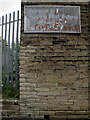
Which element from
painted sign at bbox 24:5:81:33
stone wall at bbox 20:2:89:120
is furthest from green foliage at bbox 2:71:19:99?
painted sign at bbox 24:5:81:33

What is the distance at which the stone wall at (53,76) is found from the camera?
3184mm

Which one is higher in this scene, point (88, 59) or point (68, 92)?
point (88, 59)

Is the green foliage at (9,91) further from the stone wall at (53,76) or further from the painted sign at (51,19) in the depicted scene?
the painted sign at (51,19)

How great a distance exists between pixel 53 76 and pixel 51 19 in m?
1.38

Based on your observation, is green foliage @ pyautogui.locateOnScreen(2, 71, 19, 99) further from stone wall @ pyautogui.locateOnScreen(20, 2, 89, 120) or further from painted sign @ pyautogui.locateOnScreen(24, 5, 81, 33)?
painted sign @ pyautogui.locateOnScreen(24, 5, 81, 33)

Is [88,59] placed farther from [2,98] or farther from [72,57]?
[2,98]

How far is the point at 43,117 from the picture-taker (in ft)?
10.4

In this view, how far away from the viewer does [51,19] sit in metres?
3.28

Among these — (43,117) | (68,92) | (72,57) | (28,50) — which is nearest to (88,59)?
(72,57)

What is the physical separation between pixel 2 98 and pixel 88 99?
205 cm

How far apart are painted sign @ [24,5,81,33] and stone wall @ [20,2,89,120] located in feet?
0.45

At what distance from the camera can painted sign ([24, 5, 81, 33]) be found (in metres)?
3.24

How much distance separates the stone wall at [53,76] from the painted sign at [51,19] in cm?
14

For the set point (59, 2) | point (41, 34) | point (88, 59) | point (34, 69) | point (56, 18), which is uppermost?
A: point (59, 2)
